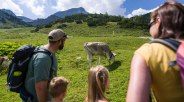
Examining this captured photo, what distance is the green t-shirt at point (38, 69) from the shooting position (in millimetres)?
6148

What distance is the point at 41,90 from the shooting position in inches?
246

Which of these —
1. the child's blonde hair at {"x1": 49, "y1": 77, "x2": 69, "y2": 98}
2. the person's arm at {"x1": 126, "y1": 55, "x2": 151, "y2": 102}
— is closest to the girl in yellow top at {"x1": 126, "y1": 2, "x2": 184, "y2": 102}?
the person's arm at {"x1": 126, "y1": 55, "x2": 151, "y2": 102}

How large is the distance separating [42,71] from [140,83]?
351 cm

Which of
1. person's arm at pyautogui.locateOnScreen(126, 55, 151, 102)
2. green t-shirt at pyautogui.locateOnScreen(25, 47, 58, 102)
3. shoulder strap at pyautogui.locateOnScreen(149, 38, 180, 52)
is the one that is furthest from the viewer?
green t-shirt at pyautogui.locateOnScreen(25, 47, 58, 102)

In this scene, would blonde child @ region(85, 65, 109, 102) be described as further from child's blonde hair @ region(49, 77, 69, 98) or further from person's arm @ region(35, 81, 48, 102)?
person's arm @ region(35, 81, 48, 102)

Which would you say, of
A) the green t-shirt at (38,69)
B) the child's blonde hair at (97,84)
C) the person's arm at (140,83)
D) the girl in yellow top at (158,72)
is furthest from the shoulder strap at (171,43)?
the green t-shirt at (38,69)

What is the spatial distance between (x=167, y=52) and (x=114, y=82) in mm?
14092

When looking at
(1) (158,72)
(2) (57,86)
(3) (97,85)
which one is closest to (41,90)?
(2) (57,86)

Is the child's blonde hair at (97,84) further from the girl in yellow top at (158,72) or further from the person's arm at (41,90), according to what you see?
the girl in yellow top at (158,72)

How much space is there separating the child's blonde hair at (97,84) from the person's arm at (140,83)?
2.74 metres

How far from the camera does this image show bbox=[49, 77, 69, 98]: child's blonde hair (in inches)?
245

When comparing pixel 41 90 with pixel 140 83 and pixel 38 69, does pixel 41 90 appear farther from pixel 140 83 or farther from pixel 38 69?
pixel 140 83

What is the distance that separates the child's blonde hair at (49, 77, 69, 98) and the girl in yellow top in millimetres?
3353

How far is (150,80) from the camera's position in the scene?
2902 millimetres
